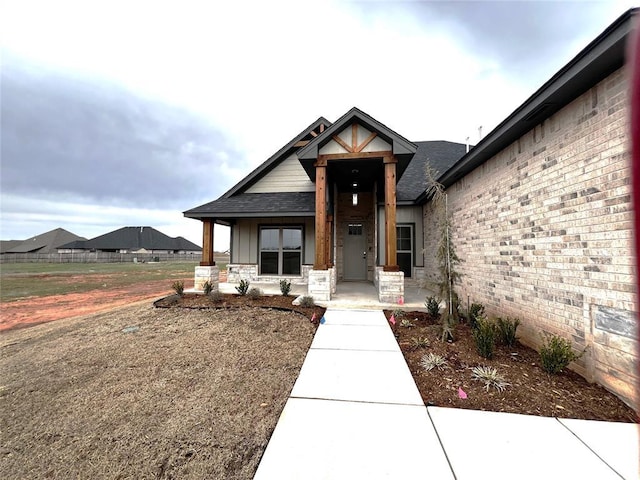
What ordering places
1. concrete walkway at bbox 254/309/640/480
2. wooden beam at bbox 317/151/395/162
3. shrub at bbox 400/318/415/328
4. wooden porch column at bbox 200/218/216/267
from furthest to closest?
1. wooden porch column at bbox 200/218/216/267
2. wooden beam at bbox 317/151/395/162
3. shrub at bbox 400/318/415/328
4. concrete walkway at bbox 254/309/640/480

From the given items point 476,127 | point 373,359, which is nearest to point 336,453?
point 373,359

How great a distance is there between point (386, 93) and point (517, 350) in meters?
12.0

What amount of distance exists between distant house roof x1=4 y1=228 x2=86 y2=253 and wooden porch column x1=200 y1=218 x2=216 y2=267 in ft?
206

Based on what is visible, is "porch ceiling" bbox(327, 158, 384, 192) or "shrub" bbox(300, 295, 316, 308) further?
"porch ceiling" bbox(327, 158, 384, 192)

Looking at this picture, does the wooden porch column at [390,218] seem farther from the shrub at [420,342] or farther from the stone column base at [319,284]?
the shrub at [420,342]

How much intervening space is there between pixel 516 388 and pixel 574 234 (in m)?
2.14

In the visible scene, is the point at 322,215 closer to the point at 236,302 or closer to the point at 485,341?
the point at 236,302

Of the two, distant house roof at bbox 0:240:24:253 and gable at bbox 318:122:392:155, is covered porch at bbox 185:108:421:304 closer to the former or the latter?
gable at bbox 318:122:392:155

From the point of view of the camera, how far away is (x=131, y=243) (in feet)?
154

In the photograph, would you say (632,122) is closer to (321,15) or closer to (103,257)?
(321,15)

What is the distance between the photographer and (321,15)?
682cm

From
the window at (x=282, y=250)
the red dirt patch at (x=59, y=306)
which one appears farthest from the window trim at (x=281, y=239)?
the red dirt patch at (x=59, y=306)

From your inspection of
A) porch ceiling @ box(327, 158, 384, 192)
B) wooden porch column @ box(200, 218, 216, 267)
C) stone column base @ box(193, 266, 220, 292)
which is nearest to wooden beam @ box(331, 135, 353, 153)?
porch ceiling @ box(327, 158, 384, 192)

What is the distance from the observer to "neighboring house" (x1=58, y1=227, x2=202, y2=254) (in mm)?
45338
